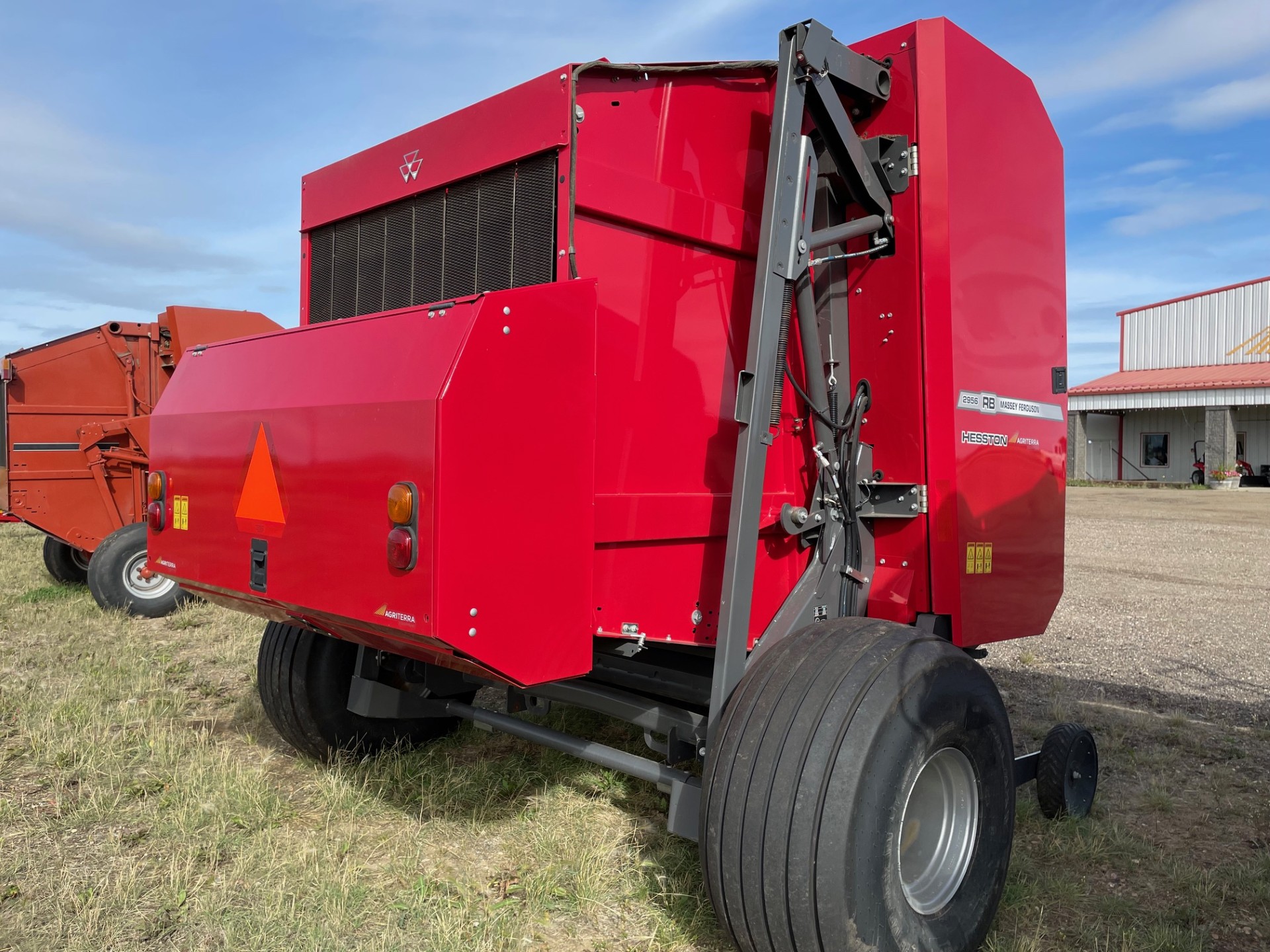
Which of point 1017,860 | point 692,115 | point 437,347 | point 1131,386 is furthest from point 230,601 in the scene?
point 1131,386

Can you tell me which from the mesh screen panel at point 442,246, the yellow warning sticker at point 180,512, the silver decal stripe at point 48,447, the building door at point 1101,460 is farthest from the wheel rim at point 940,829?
the building door at point 1101,460

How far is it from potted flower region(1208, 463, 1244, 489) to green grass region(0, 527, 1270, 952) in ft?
81.2

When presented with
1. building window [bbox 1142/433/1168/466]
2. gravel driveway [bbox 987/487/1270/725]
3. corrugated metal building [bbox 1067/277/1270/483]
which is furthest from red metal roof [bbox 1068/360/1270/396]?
gravel driveway [bbox 987/487/1270/725]

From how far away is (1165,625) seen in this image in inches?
304

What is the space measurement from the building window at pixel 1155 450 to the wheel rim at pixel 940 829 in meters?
30.7

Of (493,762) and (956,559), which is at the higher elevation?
(956,559)

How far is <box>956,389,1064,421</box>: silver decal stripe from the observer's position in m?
3.17

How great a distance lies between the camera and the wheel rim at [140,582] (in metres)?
7.90

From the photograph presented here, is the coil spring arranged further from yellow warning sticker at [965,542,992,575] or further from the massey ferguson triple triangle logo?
the massey ferguson triple triangle logo

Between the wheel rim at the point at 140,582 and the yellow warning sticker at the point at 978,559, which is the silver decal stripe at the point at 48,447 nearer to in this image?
the wheel rim at the point at 140,582

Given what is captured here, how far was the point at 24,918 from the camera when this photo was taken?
284cm

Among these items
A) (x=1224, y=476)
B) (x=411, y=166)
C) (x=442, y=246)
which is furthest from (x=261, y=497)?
(x=1224, y=476)

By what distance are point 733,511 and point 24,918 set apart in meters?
2.49

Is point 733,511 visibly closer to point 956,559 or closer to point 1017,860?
point 956,559
